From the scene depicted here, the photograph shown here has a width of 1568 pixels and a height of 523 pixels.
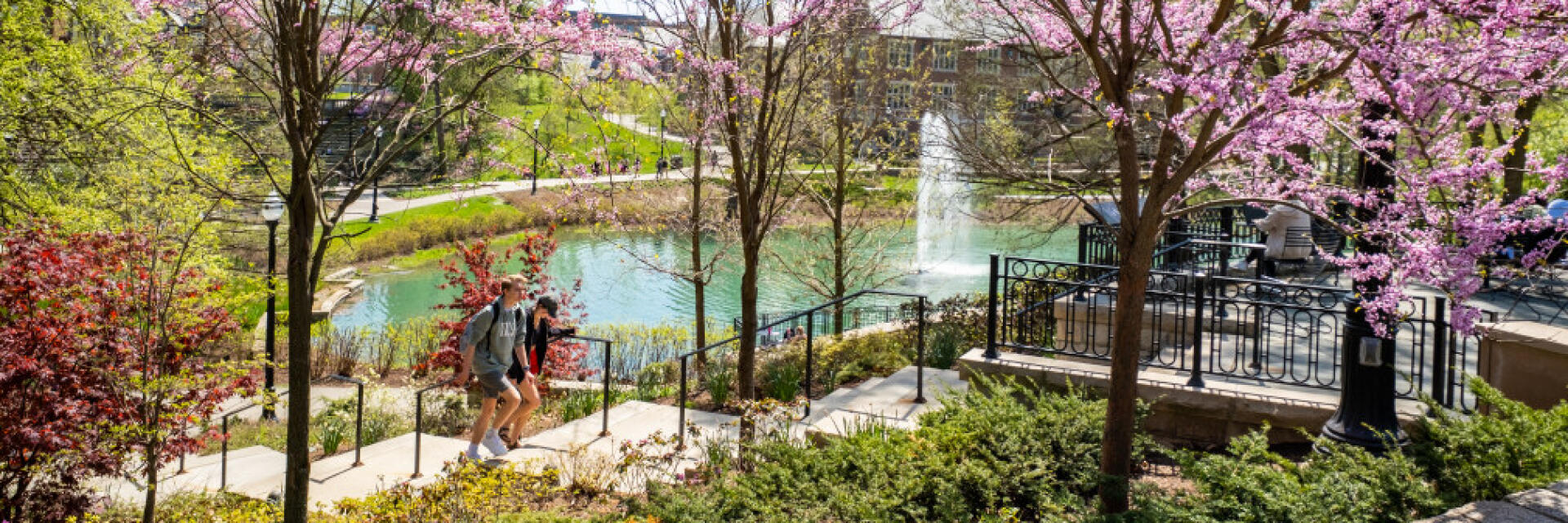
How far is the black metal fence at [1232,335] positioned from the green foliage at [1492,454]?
112 cm

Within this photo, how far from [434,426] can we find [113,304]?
3850 millimetres

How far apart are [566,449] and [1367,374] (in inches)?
224

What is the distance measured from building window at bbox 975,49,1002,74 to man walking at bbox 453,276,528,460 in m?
10.1

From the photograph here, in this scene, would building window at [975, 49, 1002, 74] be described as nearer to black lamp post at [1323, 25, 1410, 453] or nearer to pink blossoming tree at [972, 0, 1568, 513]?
black lamp post at [1323, 25, 1410, 453]

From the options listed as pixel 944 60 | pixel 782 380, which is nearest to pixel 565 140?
pixel 782 380

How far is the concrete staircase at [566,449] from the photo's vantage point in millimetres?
7566

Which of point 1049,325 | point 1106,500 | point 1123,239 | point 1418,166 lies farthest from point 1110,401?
point 1049,325

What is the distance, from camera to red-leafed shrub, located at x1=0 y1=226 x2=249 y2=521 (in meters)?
6.36

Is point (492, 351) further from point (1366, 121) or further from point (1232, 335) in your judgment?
point (1232, 335)

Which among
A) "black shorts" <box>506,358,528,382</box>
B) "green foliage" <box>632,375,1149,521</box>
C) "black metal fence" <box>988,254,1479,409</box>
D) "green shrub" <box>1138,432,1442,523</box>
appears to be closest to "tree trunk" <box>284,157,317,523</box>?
"green foliage" <box>632,375,1149,521</box>

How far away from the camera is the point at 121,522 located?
7.27 meters

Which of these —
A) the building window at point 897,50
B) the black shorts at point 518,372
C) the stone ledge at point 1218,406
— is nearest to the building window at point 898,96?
the building window at point 897,50

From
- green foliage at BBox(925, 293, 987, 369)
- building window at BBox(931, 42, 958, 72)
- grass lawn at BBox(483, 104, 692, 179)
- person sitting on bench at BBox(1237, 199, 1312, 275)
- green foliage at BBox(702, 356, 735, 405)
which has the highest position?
building window at BBox(931, 42, 958, 72)

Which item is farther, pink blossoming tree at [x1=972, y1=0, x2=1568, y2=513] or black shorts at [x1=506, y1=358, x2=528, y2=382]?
black shorts at [x1=506, y1=358, x2=528, y2=382]
